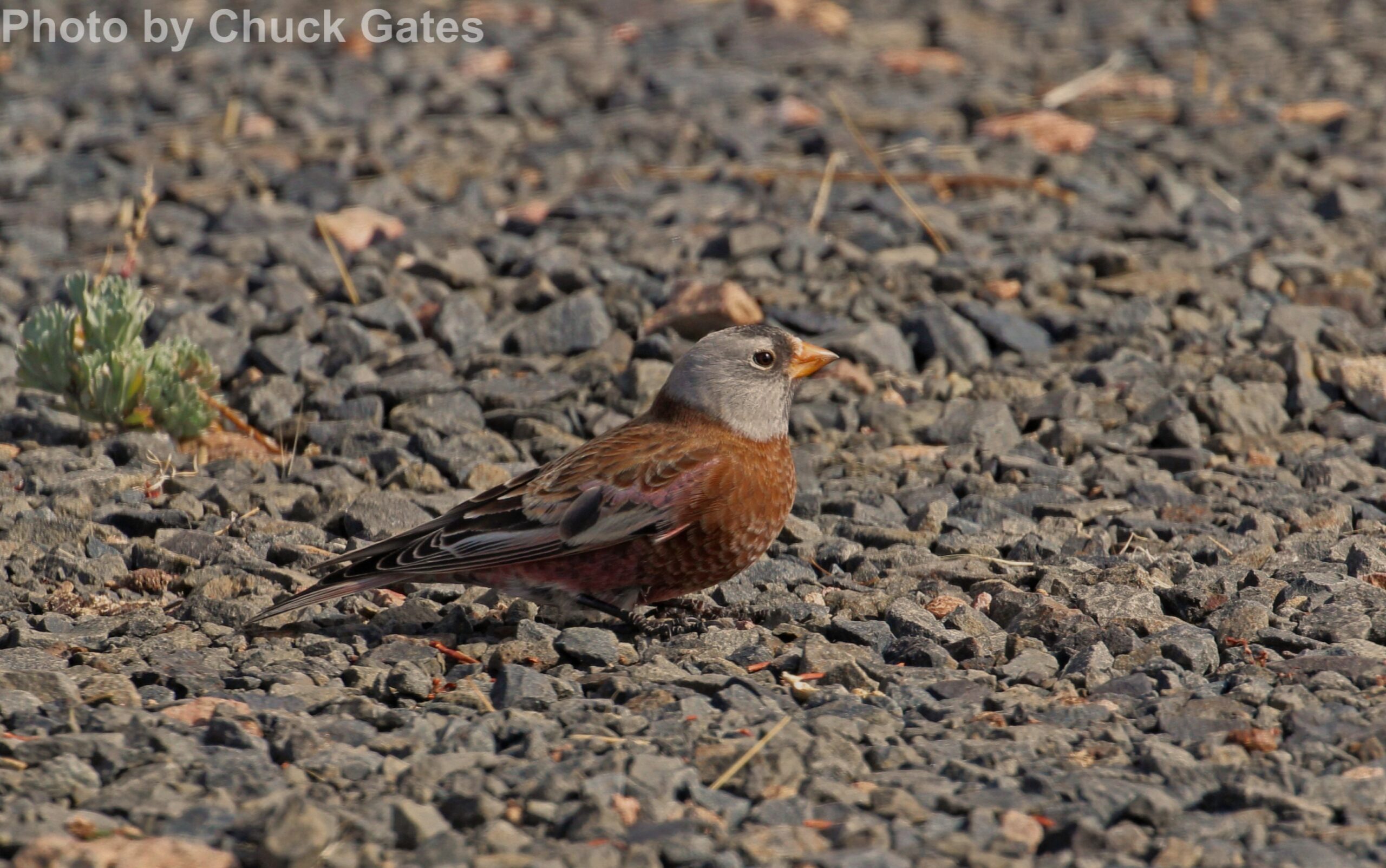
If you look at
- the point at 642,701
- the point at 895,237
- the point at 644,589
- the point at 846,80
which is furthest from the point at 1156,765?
the point at 846,80

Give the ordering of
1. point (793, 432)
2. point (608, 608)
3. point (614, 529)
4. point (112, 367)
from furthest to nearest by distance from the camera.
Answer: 1. point (793, 432)
2. point (112, 367)
3. point (608, 608)
4. point (614, 529)

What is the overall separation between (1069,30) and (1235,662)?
29.9ft

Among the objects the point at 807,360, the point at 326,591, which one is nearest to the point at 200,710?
the point at 326,591

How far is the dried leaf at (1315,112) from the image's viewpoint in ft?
35.2

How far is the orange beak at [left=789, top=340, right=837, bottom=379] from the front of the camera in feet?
18.7

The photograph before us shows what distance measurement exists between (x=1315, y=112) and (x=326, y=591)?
8.34 meters

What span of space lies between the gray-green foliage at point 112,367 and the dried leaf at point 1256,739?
13.1 ft

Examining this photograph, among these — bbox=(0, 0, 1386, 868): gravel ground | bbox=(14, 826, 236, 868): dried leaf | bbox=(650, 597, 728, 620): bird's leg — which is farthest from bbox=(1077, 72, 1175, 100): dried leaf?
bbox=(14, 826, 236, 868): dried leaf

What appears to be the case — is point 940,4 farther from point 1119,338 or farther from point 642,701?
point 642,701

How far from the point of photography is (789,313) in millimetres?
7527

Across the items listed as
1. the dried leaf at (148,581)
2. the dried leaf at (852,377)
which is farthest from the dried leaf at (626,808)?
the dried leaf at (852,377)

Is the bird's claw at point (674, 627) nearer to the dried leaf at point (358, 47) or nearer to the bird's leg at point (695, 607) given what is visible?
the bird's leg at point (695, 607)

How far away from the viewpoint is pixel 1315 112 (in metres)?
10.9

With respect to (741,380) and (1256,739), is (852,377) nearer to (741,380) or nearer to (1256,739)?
(741,380)
